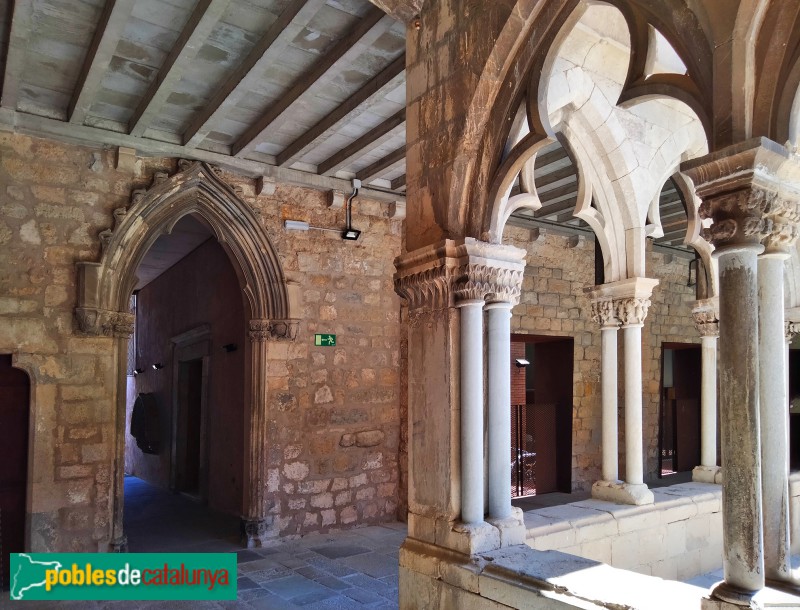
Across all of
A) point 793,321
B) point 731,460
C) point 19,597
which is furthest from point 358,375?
point 731,460

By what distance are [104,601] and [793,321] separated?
17.1ft

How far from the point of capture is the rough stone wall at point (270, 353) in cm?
462

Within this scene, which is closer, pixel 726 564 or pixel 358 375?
pixel 726 564

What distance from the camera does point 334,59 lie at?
381 cm

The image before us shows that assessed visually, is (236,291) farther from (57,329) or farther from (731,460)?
(731,460)

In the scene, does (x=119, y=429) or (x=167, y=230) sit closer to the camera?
(x=119, y=429)

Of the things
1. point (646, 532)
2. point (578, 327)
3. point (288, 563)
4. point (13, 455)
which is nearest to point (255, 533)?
point (288, 563)

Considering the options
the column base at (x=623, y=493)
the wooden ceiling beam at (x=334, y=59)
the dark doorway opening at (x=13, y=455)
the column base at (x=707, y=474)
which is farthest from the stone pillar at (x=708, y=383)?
the dark doorway opening at (x=13, y=455)

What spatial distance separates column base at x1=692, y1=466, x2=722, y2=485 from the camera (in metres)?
5.02

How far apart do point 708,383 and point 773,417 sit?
314cm

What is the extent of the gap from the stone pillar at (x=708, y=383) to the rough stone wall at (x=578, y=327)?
1.80 m

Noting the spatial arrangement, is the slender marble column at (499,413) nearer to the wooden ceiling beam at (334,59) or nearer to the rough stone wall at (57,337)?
the wooden ceiling beam at (334,59)

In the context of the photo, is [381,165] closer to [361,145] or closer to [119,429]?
[361,145]

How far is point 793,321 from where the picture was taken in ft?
16.0
